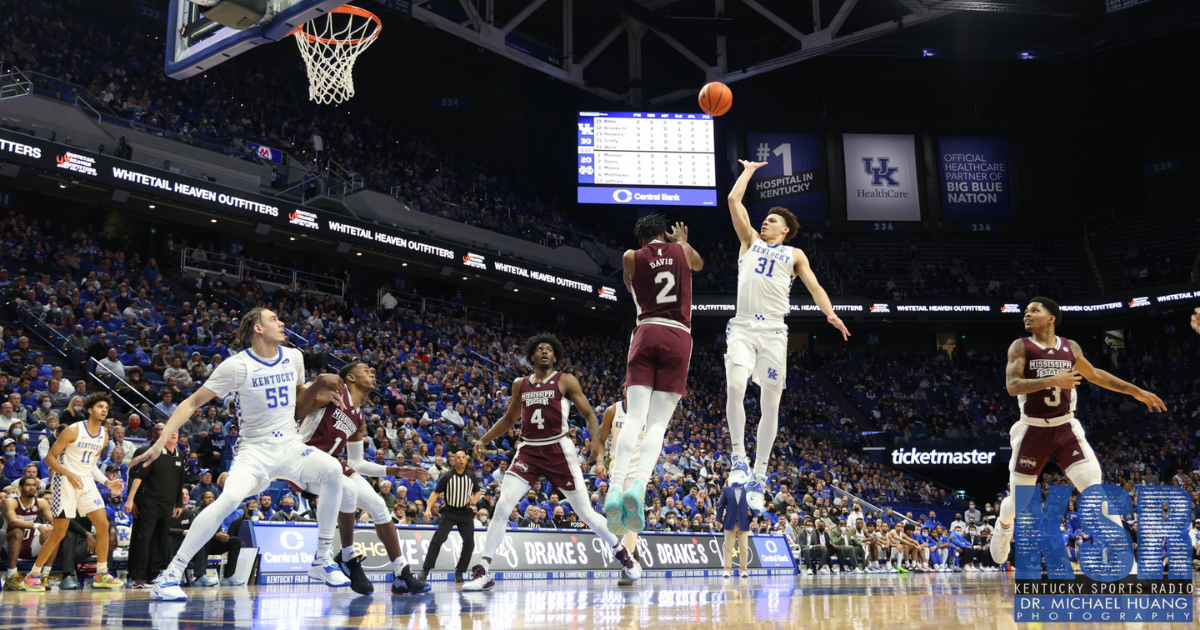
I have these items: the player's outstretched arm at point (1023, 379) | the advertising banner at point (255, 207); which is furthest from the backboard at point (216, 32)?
the advertising banner at point (255, 207)

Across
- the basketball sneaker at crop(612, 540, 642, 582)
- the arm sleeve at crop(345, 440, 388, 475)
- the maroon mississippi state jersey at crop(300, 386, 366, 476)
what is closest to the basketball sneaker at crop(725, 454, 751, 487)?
the basketball sneaker at crop(612, 540, 642, 582)

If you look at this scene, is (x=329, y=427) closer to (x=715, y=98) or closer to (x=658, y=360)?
(x=658, y=360)

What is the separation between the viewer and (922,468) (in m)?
33.8

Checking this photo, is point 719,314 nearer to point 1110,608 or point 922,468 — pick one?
point 922,468

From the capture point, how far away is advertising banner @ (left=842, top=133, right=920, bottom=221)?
40.8m

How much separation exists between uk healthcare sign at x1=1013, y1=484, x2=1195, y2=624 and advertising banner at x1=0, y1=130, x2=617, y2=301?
74.7 ft

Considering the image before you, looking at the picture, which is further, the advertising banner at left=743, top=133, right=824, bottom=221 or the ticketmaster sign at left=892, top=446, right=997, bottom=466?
the advertising banner at left=743, top=133, right=824, bottom=221

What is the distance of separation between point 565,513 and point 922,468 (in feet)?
66.6

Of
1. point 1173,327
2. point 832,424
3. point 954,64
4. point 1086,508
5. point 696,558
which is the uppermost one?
point 954,64

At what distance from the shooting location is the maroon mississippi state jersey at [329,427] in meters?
7.73

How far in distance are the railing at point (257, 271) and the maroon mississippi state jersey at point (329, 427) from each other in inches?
688

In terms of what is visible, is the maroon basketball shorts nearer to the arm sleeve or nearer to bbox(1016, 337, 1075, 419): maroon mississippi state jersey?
the arm sleeve

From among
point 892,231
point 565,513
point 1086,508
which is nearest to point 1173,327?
point 892,231

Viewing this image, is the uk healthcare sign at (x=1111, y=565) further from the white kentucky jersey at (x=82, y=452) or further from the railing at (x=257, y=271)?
the railing at (x=257, y=271)
